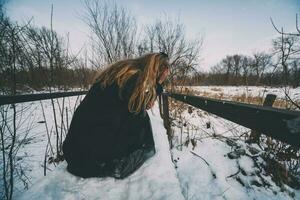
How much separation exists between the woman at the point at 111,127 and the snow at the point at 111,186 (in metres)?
0.08

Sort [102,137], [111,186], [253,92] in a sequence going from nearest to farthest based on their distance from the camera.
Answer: [111,186], [102,137], [253,92]

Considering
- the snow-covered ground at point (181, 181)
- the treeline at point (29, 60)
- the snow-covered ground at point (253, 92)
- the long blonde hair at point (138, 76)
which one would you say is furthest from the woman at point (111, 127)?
the snow-covered ground at point (253, 92)

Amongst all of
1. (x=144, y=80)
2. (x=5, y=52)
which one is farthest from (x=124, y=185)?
(x=5, y=52)

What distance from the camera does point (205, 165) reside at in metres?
2.10

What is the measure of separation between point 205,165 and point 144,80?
4.34 feet

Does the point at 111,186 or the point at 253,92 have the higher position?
the point at 253,92

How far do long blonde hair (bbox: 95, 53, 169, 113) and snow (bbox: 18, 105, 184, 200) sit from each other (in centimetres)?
67

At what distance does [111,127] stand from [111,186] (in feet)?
1.74

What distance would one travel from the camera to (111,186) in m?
1.49

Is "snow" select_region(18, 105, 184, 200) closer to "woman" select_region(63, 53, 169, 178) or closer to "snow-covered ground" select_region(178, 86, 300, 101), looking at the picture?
"woman" select_region(63, 53, 169, 178)

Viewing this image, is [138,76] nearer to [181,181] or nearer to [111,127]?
[111,127]

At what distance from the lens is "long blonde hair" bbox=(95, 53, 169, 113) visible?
5.63ft

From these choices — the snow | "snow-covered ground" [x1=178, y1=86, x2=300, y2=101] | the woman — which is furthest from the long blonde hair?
"snow-covered ground" [x1=178, y1=86, x2=300, y2=101]

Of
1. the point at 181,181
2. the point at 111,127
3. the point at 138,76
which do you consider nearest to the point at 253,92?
the point at 181,181
